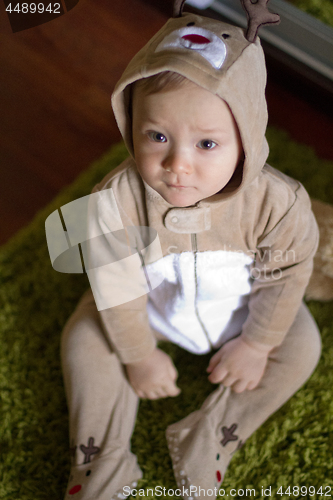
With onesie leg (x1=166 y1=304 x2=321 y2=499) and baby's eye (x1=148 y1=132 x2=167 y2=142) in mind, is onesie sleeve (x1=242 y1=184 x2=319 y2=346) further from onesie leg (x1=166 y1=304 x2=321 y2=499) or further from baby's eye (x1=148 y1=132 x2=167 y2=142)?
baby's eye (x1=148 y1=132 x2=167 y2=142)

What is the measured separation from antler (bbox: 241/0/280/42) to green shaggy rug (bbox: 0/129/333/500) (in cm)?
52

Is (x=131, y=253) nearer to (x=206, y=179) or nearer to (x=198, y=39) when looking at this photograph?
(x=206, y=179)

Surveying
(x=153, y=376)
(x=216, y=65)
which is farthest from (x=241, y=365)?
(x=216, y=65)

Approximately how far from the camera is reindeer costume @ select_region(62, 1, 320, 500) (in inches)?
20.0

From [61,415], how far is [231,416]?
0.28 metres

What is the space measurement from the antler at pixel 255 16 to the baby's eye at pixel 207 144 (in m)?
0.11

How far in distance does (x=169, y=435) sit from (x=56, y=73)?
554 mm

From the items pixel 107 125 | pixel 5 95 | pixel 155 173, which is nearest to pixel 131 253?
pixel 155 173

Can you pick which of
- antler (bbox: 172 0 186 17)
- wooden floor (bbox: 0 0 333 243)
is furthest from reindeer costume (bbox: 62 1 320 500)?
wooden floor (bbox: 0 0 333 243)

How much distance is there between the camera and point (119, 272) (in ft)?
2.00

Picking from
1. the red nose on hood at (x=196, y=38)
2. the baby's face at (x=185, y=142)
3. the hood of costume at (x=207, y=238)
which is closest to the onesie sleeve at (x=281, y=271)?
the hood of costume at (x=207, y=238)

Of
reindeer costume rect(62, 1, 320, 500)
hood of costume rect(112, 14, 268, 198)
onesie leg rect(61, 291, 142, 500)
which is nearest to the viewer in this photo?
hood of costume rect(112, 14, 268, 198)

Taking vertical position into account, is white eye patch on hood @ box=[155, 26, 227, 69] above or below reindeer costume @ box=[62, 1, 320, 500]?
above

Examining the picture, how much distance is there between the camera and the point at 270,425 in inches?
27.6
